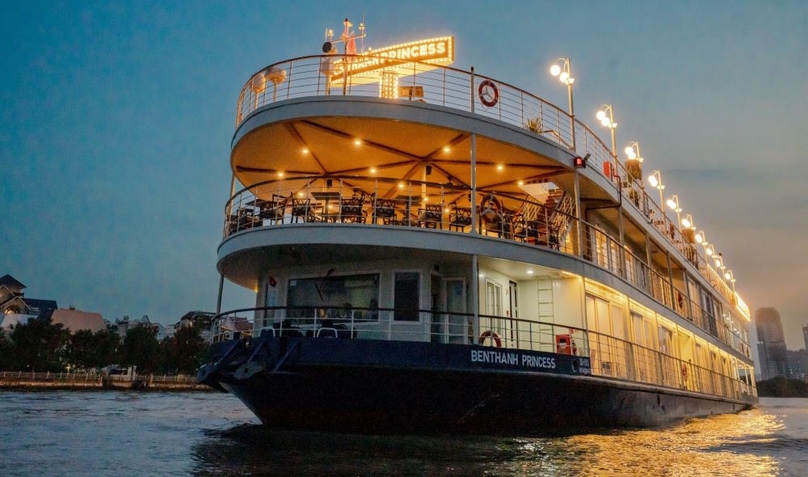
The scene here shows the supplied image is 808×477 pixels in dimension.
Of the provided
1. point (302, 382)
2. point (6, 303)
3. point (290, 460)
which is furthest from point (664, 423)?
point (6, 303)

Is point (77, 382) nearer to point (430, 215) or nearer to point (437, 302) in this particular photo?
point (437, 302)

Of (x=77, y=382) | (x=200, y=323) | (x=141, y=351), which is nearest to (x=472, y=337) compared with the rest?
(x=77, y=382)

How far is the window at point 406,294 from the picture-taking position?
11703mm

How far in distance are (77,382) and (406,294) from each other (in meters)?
43.8

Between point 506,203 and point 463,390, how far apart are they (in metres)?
10.1

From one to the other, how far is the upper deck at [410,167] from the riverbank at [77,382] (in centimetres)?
3218

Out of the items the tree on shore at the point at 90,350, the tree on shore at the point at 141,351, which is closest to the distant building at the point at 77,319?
the tree on shore at the point at 141,351

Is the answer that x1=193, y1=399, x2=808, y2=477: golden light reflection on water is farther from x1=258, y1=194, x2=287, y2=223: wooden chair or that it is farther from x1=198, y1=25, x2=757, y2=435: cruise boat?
x1=258, y1=194, x2=287, y2=223: wooden chair

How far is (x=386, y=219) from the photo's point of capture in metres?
12.7

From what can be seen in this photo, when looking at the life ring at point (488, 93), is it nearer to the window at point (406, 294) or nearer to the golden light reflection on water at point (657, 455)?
the window at point (406, 294)

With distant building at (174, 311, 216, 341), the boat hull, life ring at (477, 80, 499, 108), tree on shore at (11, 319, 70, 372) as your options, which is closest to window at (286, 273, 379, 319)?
the boat hull

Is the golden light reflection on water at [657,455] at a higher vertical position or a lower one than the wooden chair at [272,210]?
lower

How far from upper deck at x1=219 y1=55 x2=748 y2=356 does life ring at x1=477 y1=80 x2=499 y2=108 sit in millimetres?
71

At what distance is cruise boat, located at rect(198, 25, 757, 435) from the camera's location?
9.43 m
